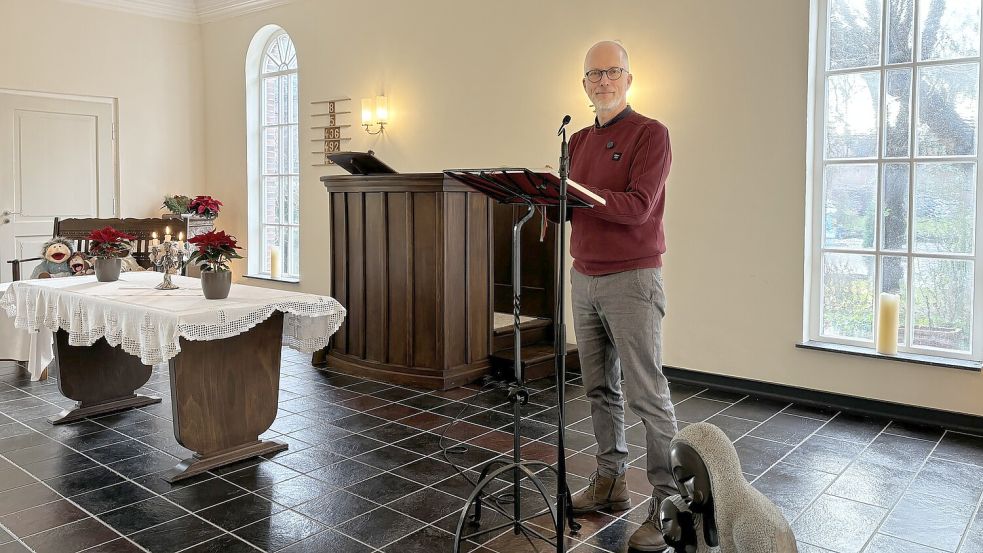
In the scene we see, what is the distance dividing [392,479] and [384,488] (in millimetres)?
110

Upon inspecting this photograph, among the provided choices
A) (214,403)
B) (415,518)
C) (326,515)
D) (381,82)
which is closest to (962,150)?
(415,518)

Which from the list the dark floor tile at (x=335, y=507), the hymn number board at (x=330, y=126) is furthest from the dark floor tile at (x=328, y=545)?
the hymn number board at (x=330, y=126)

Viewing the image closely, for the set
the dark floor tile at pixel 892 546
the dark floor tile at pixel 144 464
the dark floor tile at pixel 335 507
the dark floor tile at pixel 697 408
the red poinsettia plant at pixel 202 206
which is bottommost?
the dark floor tile at pixel 892 546

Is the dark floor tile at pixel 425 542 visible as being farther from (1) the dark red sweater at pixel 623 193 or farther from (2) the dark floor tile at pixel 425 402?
(2) the dark floor tile at pixel 425 402

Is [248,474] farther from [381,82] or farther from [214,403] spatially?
[381,82]

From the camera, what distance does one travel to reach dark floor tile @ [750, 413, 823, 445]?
4.03m

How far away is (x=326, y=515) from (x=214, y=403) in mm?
867

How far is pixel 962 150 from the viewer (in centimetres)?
426

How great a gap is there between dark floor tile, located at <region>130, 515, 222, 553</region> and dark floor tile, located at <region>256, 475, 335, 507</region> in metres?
0.33

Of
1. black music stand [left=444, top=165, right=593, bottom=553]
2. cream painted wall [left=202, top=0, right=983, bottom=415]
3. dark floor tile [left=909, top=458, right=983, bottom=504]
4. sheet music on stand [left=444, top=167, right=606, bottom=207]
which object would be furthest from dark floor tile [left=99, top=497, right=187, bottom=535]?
cream painted wall [left=202, top=0, right=983, bottom=415]

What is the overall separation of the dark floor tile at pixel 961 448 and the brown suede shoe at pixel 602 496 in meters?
1.77

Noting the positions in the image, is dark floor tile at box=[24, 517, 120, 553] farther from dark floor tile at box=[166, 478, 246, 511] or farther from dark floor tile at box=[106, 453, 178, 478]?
dark floor tile at box=[106, 453, 178, 478]

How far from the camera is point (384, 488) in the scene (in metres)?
3.32

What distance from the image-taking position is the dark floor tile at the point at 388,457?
143 inches
